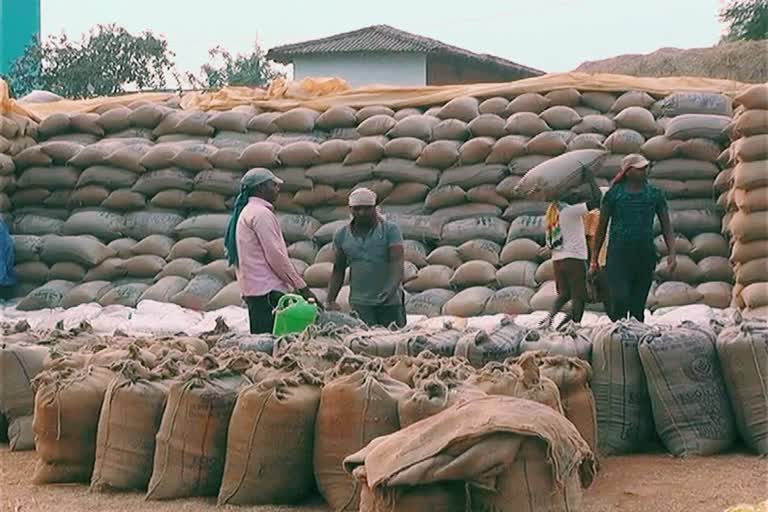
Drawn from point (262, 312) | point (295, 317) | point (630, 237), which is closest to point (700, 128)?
point (630, 237)

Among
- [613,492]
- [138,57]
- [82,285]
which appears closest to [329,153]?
[82,285]

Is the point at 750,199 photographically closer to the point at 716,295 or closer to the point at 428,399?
the point at 716,295

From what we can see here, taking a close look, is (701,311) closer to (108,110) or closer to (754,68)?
(108,110)

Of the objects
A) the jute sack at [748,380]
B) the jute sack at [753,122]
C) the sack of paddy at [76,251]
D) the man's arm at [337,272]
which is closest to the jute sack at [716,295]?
the jute sack at [753,122]

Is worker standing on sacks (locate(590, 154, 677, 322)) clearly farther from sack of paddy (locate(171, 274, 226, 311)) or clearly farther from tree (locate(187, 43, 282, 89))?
tree (locate(187, 43, 282, 89))

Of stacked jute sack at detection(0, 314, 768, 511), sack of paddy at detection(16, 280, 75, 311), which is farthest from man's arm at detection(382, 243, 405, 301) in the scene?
sack of paddy at detection(16, 280, 75, 311)

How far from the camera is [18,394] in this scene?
17.3ft

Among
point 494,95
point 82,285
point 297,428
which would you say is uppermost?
point 494,95

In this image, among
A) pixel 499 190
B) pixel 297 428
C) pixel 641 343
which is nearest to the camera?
pixel 297 428

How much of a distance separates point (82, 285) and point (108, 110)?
196cm

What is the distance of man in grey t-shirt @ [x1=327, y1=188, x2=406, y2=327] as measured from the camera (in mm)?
6633

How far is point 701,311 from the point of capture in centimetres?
755

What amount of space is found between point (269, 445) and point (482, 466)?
1.17 m

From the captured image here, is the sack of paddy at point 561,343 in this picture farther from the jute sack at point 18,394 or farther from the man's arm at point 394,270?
the jute sack at point 18,394
